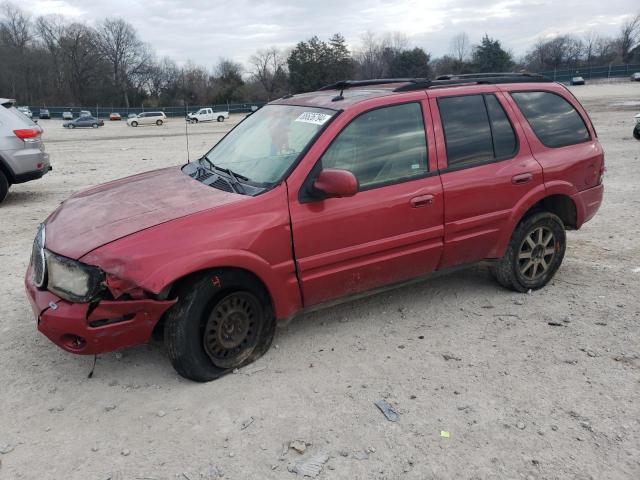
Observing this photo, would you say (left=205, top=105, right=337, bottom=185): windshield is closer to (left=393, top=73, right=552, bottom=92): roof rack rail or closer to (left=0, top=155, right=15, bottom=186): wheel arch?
(left=393, top=73, right=552, bottom=92): roof rack rail

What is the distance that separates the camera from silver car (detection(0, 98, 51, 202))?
333 inches

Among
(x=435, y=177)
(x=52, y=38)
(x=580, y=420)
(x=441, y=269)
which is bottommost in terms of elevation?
(x=580, y=420)

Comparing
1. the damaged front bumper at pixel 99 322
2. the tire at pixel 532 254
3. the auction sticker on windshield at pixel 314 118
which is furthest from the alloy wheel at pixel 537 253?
the damaged front bumper at pixel 99 322

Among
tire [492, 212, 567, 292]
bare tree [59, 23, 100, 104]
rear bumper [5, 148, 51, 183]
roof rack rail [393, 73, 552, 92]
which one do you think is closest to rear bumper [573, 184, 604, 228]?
tire [492, 212, 567, 292]

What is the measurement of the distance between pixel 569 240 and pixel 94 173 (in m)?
10.2

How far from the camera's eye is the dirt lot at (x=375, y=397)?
2785 mm

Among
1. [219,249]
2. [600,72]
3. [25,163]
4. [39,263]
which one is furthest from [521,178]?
[600,72]

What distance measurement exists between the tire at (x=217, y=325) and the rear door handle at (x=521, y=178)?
2278 mm

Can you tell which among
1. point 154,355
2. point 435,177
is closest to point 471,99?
point 435,177

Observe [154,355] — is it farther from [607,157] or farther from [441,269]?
[607,157]

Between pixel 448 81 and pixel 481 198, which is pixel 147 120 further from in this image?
pixel 481 198

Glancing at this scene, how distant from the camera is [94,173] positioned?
1233 cm

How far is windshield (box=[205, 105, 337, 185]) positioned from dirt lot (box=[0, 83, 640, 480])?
1.30m

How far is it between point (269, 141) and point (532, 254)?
8.19 ft
